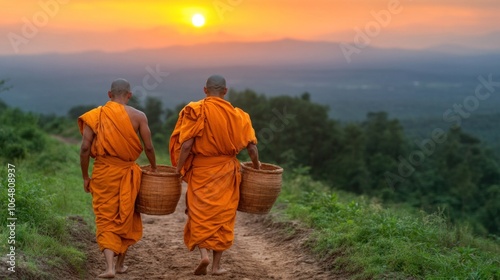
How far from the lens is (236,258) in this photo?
8.07 meters

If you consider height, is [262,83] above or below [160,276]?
above

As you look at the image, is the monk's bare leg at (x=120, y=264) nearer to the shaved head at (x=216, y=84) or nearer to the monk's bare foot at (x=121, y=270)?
the monk's bare foot at (x=121, y=270)

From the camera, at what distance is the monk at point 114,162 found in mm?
6883

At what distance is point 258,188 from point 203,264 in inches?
42.0

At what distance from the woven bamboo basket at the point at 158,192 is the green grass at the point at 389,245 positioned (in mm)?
2004

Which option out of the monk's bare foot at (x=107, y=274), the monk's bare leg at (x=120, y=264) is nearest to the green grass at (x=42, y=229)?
the monk's bare foot at (x=107, y=274)

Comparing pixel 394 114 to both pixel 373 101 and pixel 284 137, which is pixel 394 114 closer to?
pixel 373 101

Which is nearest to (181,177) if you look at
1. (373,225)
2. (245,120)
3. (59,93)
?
(245,120)

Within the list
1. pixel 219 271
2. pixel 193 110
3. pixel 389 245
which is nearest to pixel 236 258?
pixel 219 271

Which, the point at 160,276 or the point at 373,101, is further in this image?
the point at 373,101

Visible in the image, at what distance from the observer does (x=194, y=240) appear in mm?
6992

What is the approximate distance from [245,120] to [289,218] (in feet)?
9.21

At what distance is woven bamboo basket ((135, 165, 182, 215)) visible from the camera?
7008 mm

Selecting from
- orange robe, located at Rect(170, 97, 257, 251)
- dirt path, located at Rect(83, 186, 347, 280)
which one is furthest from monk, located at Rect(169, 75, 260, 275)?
dirt path, located at Rect(83, 186, 347, 280)
